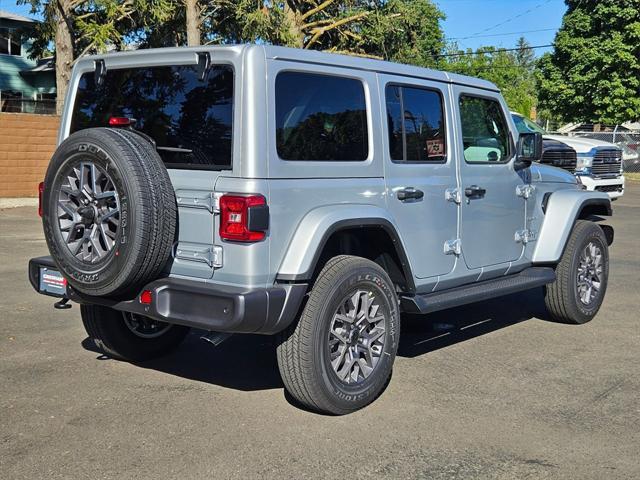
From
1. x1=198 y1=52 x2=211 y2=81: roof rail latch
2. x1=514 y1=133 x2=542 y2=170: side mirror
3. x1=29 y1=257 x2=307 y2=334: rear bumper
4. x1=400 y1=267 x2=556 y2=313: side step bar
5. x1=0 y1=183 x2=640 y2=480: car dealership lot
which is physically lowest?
x1=0 y1=183 x2=640 y2=480: car dealership lot

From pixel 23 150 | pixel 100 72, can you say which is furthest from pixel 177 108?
pixel 23 150

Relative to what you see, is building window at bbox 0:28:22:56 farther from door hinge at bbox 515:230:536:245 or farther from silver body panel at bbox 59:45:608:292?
silver body panel at bbox 59:45:608:292

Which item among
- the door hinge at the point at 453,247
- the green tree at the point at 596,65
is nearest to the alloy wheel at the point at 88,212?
the door hinge at the point at 453,247

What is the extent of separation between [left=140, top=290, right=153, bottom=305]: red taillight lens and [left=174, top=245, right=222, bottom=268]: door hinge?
251 mm

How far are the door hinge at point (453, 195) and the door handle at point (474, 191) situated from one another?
0.10 metres

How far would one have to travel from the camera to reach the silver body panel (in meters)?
4.33

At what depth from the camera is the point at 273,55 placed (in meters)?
4.45

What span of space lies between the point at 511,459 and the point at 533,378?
151cm

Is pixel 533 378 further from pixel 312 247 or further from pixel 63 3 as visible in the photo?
pixel 63 3

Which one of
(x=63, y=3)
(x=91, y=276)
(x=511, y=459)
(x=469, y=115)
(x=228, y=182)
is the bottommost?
(x=511, y=459)

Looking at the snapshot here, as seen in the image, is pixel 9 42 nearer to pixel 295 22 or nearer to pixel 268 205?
pixel 295 22

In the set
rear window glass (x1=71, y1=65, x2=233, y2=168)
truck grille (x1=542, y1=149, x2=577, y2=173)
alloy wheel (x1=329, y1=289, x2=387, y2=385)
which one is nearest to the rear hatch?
rear window glass (x1=71, y1=65, x2=233, y2=168)

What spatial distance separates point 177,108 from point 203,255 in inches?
35.7

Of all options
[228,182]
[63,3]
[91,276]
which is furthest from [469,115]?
[63,3]
